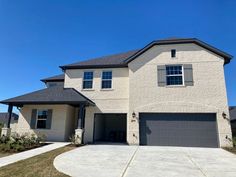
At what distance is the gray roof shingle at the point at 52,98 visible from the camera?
13828 mm

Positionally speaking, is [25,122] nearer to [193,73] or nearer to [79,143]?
[79,143]

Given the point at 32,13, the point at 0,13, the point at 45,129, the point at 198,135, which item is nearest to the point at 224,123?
the point at 198,135

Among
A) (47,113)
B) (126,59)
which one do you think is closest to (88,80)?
(126,59)

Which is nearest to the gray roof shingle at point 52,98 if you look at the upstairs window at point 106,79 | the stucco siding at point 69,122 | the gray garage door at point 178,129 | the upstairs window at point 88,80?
the upstairs window at point 88,80

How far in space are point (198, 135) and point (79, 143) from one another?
911 centimetres

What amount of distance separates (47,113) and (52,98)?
1827 mm

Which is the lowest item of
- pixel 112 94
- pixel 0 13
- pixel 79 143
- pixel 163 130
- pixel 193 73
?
pixel 79 143

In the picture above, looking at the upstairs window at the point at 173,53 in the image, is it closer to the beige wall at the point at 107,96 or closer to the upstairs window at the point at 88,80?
the beige wall at the point at 107,96

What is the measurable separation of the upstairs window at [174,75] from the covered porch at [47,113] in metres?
6.89

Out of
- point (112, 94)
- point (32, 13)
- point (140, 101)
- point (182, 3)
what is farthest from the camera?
point (112, 94)

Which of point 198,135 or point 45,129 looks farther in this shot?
point 45,129

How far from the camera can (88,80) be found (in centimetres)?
1619

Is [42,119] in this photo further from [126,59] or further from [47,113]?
[126,59]

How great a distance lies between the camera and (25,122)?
50.9ft
